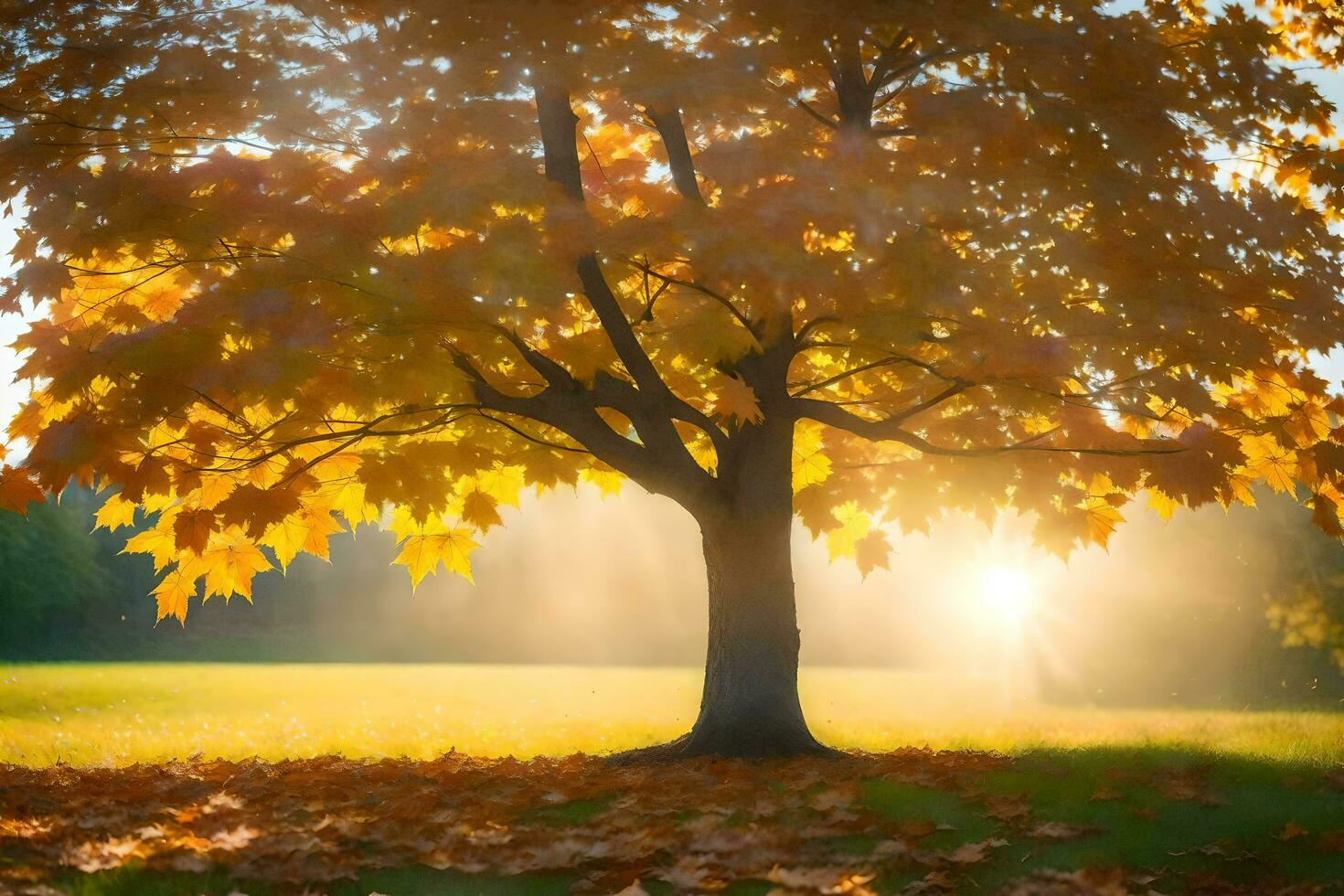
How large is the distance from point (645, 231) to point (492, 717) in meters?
12.7

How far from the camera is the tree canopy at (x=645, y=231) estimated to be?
6434 millimetres

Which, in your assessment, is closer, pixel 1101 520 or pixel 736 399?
pixel 736 399

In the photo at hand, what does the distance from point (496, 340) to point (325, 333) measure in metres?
1.32

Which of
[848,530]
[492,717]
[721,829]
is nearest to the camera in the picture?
[721,829]

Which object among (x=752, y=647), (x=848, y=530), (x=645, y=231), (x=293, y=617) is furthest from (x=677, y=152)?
(x=293, y=617)

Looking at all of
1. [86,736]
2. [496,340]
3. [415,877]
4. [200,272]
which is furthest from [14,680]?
[415,877]

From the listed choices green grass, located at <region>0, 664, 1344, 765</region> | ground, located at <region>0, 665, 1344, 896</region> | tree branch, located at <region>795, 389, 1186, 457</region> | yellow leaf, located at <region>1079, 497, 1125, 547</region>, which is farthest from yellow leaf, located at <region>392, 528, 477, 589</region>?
yellow leaf, located at <region>1079, 497, 1125, 547</region>

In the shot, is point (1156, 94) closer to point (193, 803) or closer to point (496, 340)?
point (496, 340)

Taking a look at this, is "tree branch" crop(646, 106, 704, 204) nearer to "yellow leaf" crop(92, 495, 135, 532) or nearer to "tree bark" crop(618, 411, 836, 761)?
"tree bark" crop(618, 411, 836, 761)

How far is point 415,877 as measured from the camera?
4695 mm

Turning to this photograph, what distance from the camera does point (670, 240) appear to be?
6.59 metres

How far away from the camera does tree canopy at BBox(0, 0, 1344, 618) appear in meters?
6.43

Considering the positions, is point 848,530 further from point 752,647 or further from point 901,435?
point 901,435

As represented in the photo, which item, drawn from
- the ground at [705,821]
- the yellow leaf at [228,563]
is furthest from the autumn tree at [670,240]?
the ground at [705,821]
